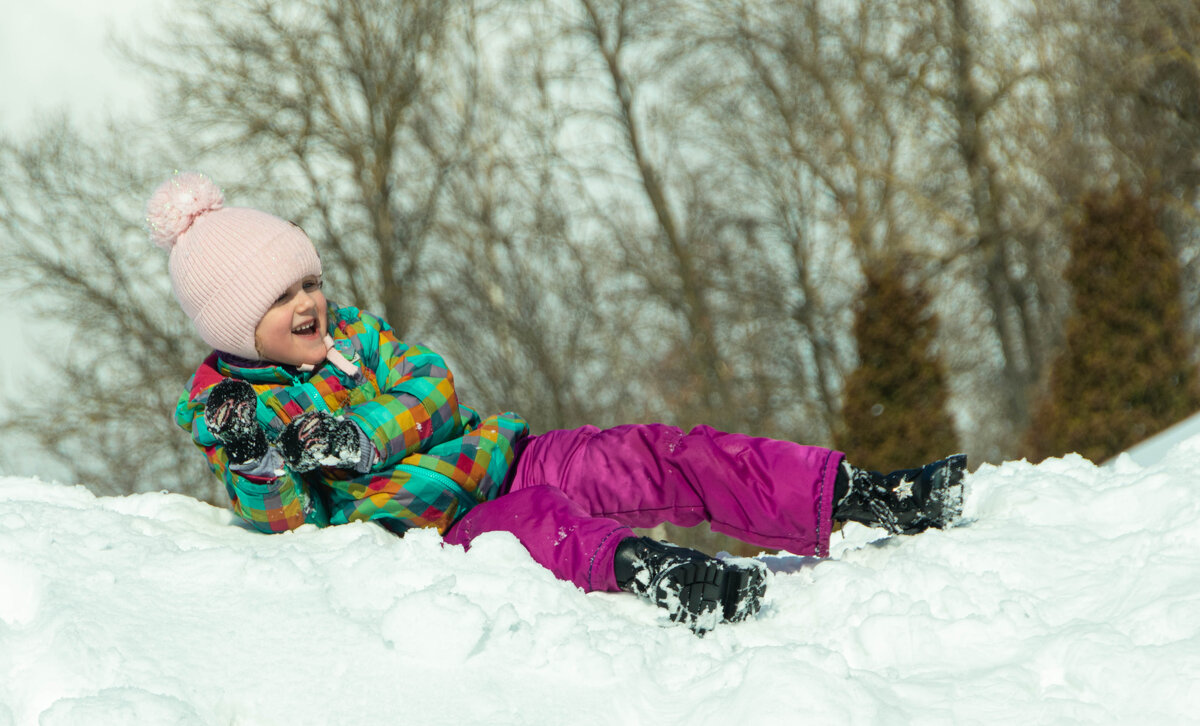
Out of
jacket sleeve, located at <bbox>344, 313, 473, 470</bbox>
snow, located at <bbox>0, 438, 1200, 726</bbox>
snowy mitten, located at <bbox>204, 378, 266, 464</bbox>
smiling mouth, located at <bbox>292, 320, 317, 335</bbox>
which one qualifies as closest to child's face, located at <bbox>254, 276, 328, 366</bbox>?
smiling mouth, located at <bbox>292, 320, 317, 335</bbox>

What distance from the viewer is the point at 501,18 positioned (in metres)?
14.2

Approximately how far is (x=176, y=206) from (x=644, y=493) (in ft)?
5.44

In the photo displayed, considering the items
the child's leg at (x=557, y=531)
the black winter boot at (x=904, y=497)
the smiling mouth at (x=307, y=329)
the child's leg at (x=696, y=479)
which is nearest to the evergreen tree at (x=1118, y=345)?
the black winter boot at (x=904, y=497)

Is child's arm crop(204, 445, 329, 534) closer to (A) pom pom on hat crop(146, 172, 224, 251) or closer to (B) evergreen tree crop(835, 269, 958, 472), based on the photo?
(A) pom pom on hat crop(146, 172, 224, 251)

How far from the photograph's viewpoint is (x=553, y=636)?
1907 millimetres

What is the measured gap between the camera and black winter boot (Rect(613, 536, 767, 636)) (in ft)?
6.97

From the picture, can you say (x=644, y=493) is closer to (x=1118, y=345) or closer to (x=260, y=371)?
(x=260, y=371)

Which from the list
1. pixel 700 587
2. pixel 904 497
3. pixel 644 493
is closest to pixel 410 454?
pixel 644 493

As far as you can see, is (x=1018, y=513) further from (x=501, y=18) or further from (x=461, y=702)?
(x=501, y=18)

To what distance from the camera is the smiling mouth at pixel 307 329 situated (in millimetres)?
2922

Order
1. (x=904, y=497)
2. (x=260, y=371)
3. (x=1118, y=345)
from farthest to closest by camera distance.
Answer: (x=1118, y=345) < (x=260, y=371) < (x=904, y=497)

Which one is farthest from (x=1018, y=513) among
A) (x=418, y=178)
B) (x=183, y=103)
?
(x=183, y=103)

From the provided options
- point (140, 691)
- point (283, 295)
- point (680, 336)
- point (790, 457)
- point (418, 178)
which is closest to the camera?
point (140, 691)

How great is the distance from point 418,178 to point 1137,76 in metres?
9.64
